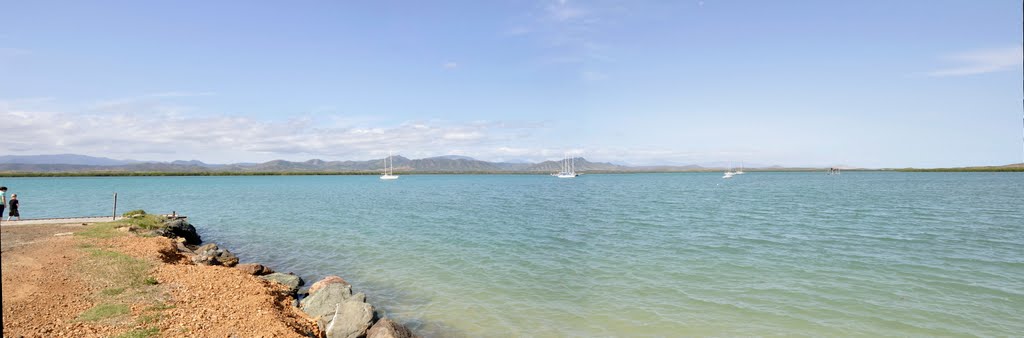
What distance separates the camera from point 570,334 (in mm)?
14820

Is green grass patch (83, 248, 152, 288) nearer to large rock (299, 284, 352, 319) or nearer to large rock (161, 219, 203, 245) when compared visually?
large rock (299, 284, 352, 319)

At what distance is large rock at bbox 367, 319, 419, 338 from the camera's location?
1282cm

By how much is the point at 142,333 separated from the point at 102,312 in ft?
8.13

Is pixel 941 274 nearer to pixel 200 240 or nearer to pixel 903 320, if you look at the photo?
pixel 903 320

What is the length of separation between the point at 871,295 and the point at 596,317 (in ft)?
33.5

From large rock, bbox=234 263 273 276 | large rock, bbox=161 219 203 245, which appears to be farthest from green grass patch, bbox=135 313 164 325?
large rock, bbox=161 219 203 245

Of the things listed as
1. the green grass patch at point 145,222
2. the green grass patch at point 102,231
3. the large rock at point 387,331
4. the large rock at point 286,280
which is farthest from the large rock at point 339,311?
the green grass patch at point 145,222

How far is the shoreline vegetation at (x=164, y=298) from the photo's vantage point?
1277cm

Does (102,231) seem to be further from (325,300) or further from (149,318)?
(325,300)

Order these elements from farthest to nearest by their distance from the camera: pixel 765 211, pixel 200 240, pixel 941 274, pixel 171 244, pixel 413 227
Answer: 1. pixel 765 211
2. pixel 413 227
3. pixel 200 240
4. pixel 171 244
5. pixel 941 274

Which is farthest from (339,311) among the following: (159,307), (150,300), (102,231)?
(102,231)

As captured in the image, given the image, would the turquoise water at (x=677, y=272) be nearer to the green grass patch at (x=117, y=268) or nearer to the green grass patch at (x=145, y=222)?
the green grass patch at (x=145, y=222)

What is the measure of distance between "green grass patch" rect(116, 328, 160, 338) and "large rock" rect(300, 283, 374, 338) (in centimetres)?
416

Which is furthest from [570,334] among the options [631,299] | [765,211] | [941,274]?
[765,211]
